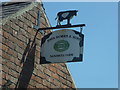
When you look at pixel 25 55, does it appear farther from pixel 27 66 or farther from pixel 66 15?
pixel 66 15

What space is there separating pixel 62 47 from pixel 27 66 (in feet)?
3.17

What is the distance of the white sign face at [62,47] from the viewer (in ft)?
30.8

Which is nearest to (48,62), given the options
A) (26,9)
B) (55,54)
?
(55,54)

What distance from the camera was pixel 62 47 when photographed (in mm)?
9555

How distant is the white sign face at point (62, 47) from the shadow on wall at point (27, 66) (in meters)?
0.27

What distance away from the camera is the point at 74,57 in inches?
366

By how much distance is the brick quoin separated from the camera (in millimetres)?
9086

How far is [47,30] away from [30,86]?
6.41 feet

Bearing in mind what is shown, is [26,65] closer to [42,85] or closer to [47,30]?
[42,85]

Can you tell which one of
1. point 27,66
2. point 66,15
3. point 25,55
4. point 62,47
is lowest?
point 27,66

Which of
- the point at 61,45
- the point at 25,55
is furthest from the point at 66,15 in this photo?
the point at 25,55

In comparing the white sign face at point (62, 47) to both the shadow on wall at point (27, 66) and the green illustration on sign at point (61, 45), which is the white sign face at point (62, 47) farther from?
the shadow on wall at point (27, 66)

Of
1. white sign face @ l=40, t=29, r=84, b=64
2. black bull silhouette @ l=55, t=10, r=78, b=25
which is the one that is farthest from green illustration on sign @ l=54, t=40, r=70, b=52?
black bull silhouette @ l=55, t=10, r=78, b=25

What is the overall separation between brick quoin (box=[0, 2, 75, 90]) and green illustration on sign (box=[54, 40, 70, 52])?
2.33ft
